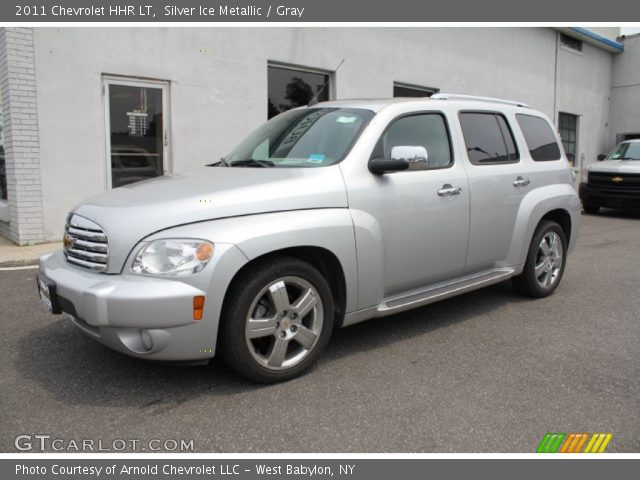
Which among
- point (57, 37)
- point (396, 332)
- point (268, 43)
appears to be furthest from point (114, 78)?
point (396, 332)

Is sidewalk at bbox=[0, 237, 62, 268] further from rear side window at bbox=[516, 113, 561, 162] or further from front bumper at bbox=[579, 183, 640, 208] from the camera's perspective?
front bumper at bbox=[579, 183, 640, 208]

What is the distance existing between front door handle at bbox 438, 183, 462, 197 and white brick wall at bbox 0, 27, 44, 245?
6.23m

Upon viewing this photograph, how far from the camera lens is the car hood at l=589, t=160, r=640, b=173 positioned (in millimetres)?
12219

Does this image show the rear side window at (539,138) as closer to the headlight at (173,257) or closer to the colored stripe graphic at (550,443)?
the colored stripe graphic at (550,443)

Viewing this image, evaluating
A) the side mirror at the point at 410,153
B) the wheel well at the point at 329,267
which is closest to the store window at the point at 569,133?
the side mirror at the point at 410,153

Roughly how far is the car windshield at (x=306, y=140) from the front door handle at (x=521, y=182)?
5.19 feet

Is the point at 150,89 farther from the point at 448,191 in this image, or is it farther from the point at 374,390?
the point at 374,390

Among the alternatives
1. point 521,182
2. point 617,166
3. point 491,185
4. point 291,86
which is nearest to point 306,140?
point 491,185

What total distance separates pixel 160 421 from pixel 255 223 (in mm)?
1177

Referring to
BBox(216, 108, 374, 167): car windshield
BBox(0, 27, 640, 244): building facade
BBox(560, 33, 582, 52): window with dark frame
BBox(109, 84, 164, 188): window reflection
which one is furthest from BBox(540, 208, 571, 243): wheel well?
BBox(560, 33, 582, 52): window with dark frame

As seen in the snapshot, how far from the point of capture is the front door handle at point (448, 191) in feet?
13.6

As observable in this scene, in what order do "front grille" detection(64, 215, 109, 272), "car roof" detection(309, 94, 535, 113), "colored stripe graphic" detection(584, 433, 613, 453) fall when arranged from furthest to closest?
→ "car roof" detection(309, 94, 535, 113) < "front grille" detection(64, 215, 109, 272) < "colored stripe graphic" detection(584, 433, 613, 453)

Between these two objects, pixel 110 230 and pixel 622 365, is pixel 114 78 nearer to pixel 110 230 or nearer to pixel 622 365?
pixel 110 230

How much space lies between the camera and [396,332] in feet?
14.4
